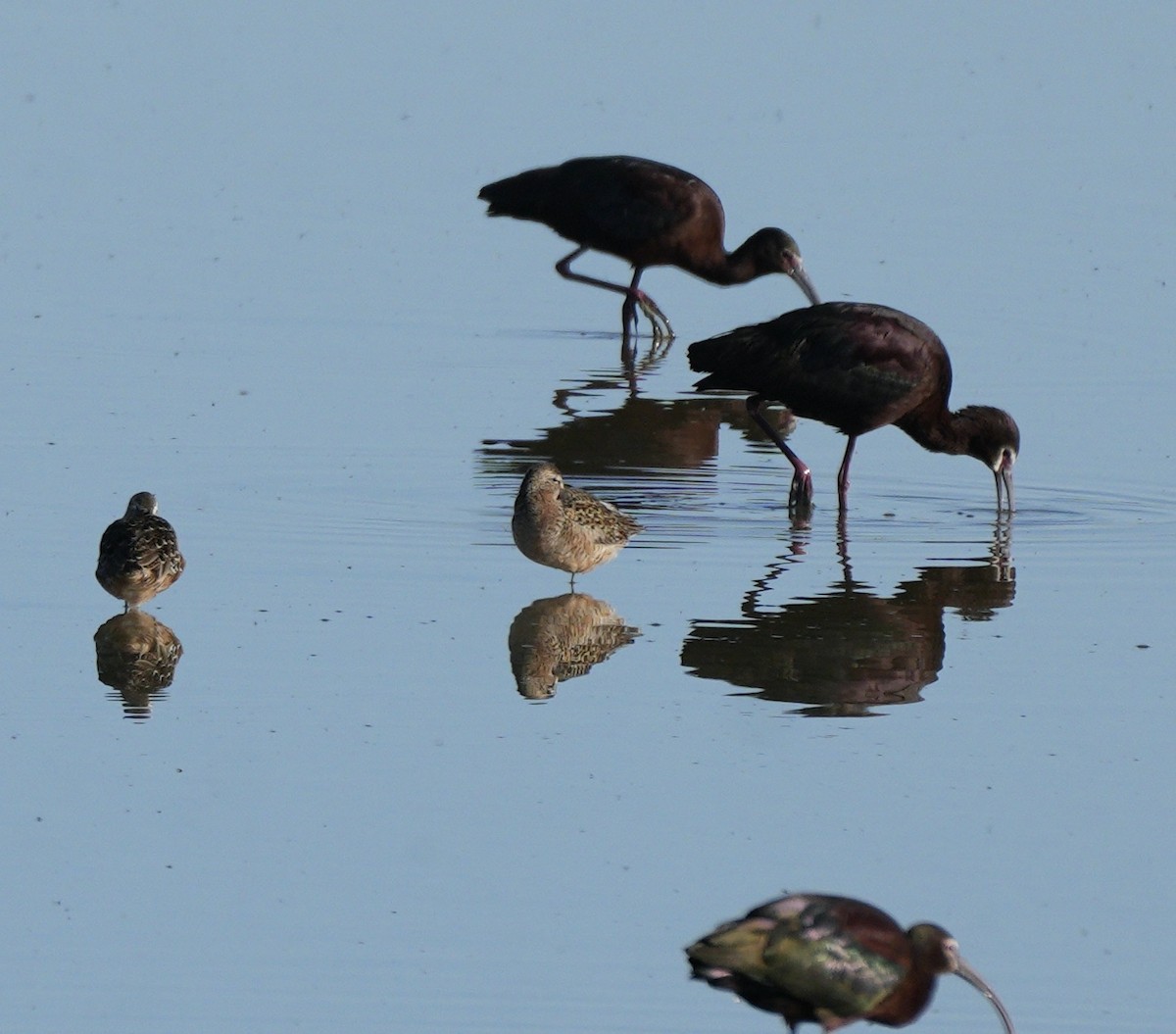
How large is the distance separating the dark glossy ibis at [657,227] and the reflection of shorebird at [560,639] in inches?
323

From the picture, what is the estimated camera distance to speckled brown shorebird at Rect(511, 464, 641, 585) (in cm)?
1163

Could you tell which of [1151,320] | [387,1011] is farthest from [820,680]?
[1151,320]

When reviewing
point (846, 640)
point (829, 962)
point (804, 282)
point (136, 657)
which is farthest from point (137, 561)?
point (804, 282)

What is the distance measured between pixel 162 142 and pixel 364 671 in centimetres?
1749

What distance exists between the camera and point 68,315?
1920 cm

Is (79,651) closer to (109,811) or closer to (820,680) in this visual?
(109,811)

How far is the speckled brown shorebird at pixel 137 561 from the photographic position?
11.0 m

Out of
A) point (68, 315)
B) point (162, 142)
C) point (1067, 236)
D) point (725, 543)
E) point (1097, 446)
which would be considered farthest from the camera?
point (162, 142)

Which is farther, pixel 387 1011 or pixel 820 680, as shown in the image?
pixel 820 680

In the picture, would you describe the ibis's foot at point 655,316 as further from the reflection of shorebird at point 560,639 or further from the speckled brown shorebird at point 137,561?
the speckled brown shorebird at point 137,561

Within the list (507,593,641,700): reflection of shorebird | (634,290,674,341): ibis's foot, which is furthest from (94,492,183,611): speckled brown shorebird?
(634,290,674,341): ibis's foot

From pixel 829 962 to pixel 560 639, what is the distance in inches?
179

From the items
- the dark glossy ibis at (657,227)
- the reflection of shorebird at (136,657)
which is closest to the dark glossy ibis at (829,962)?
the reflection of shorebird at (136,657)

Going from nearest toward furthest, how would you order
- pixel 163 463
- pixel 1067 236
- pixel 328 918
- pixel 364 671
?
pixel 328 918
pixel 364 671
pixel 163 463
pixel 1067 236
